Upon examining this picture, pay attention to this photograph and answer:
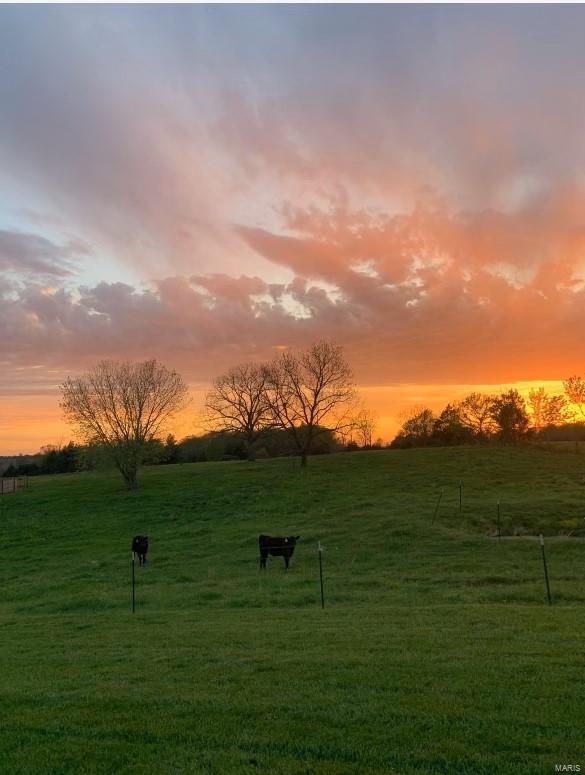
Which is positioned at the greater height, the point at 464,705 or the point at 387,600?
the point at 464,705

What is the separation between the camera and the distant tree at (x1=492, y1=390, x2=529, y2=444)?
8475 cm

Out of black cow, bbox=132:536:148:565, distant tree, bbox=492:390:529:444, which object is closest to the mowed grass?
black cow, bbox=132:536:148:565

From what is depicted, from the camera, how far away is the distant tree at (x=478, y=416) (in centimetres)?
9269

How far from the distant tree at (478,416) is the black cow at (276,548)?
242ft

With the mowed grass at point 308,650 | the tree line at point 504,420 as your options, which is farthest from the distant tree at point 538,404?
the mowed grass at point 308,650

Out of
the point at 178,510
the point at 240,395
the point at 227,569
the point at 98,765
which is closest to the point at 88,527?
the point at 178,510

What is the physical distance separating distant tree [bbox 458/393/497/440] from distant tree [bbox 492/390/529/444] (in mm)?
4899

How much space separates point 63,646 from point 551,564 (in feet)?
53.7

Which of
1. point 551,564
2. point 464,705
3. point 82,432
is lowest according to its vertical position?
point 551,564

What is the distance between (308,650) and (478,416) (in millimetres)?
89338

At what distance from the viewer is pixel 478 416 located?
94.4 meters

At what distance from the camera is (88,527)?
39.0 m

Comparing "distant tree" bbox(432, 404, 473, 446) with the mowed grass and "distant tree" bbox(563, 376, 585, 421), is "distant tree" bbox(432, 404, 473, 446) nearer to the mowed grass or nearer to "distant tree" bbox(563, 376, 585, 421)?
"distant tree" bbox(563, 376, 585, 421)

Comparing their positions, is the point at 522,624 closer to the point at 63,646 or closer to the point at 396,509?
the point at 63,646
